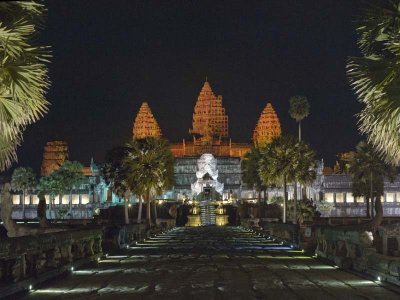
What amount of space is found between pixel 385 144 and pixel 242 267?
9431 mm

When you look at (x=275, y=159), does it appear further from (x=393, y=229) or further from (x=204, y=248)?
(x=204, y=248)

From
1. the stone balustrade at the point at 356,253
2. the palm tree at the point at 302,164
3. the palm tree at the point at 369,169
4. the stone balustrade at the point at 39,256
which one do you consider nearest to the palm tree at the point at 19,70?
the stone balustrade at the point at 39,256

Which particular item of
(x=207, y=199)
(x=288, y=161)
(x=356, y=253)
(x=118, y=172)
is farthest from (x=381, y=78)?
(x=207, y=199)

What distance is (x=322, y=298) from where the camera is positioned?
1945 cm

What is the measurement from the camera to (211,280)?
941 inches

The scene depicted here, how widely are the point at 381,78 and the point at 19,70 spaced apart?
902 centimetres

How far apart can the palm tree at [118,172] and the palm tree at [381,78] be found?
56.3 m

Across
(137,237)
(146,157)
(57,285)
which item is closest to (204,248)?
(137,237)

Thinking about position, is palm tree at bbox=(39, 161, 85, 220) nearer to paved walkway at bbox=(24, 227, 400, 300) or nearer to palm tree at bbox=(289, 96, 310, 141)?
palm tree at bbox=(289, 96, 310, 141)

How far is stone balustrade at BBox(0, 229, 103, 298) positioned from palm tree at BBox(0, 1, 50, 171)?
3485 millimetres

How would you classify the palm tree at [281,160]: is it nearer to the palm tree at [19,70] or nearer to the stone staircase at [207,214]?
the stone staircase at [207,214]

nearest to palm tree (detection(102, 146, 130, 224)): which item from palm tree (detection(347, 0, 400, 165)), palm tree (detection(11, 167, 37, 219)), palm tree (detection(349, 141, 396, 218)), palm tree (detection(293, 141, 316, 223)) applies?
palm tree (detection(293, 141, 316, 223))

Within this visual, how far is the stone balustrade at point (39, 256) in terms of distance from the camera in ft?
68.2

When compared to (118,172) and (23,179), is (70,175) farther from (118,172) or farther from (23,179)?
(118,172)
